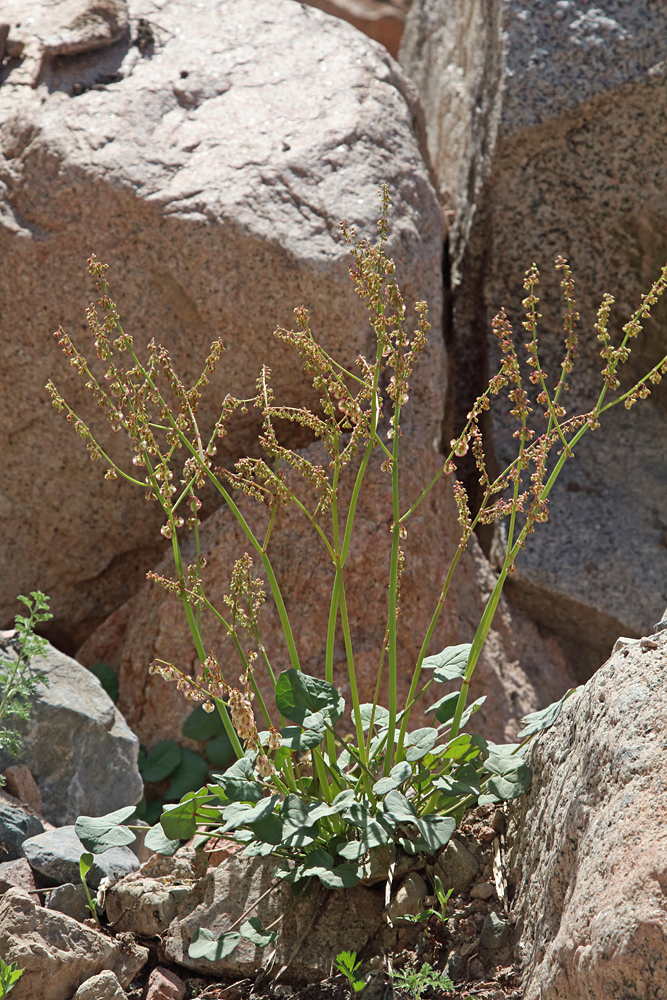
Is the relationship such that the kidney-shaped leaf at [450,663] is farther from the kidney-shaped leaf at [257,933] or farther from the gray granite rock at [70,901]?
the gray granite rock at [70,901]

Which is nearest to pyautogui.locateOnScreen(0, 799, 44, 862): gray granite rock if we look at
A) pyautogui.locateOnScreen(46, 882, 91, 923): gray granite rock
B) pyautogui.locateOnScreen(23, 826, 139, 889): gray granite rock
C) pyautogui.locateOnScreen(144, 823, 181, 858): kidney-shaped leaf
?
pyautogui.locateOnScreen(23, 826, 139, 889): gray granite rock

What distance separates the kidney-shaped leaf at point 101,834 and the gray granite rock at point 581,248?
2.20m

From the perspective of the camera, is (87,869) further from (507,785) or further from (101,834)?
(507,785)

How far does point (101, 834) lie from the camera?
6.55 ft

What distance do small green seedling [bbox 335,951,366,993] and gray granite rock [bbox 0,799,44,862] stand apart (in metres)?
0.89

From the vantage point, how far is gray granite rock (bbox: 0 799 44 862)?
2236 mm

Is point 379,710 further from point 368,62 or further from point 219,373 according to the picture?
point 368,62

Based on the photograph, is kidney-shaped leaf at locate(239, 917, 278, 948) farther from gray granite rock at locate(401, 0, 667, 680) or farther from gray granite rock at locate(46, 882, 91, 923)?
gray granite rock at locate(401, 0, 667, 680)

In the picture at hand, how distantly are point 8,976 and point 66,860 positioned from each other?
44 centimetres

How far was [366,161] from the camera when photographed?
11.8ft

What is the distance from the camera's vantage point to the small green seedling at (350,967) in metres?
1.75

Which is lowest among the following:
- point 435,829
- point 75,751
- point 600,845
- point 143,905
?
point 75,751

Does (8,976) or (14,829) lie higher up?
(8,976)

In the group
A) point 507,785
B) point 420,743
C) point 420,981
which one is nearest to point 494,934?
Answer: point 420,981
